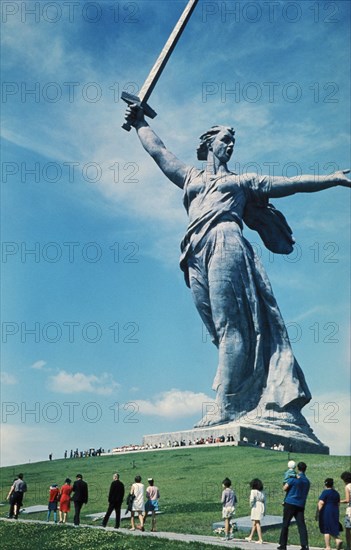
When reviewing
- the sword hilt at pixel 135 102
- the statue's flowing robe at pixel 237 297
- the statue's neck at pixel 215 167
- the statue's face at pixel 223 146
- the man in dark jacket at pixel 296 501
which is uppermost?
the sword hilt at pixel 135 102

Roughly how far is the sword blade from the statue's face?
13.7 ft

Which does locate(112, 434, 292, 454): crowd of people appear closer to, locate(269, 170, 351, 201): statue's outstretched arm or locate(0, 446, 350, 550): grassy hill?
locate(0, 446, 350, 550): grassy hill

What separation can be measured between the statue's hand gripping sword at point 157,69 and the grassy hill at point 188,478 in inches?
685

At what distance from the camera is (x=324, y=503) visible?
13.0 m

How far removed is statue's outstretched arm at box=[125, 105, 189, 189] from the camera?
130 ft

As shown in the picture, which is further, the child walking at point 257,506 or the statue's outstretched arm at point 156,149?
the statue's outstretched arm at point 156,149

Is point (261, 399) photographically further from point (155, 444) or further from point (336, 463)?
point (336, 463)

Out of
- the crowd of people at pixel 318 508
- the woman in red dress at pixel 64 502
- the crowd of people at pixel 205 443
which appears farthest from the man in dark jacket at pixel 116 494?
the crowd of people at pixel 205 443

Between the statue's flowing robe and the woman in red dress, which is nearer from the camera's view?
the woman in red dress

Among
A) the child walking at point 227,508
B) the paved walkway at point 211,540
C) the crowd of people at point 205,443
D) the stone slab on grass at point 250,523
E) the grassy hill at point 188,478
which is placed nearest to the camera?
the paved walkway at point 211,540

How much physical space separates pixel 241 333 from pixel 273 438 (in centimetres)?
503

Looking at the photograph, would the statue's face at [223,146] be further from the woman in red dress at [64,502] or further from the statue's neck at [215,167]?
the woman in red dress at [64,502]

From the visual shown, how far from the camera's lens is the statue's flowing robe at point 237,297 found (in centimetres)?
3678

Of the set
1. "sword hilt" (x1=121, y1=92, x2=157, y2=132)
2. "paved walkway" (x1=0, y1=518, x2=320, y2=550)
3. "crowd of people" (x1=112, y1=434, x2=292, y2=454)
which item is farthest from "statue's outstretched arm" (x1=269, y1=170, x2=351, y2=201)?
"paved walkway" (x1=0, y1=518, x2=320, y2=550)
